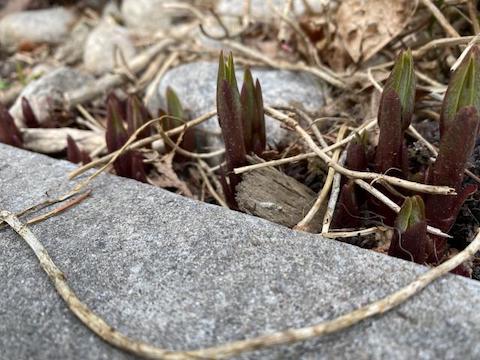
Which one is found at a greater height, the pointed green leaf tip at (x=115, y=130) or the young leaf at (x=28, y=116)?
the pointed green leaf tip at (x=115, y=130)

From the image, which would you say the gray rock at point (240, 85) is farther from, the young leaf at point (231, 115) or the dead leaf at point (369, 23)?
the young leaf at point (231, 115)

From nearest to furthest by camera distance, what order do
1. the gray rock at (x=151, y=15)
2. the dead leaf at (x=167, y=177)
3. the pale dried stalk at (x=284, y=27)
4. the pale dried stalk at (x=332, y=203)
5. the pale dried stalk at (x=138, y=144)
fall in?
the pale dried stalk at (x=332, y=203)
the pale dried stalk at (x=138, y=144)
the dead leaf at (x=167, y=177)
the pale dried stalk at (x=284, y=27)
the gray rock at (x=151, y=15)

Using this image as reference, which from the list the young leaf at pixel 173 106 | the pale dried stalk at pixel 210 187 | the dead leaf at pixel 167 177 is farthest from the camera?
the young leaf at pixel 173 106

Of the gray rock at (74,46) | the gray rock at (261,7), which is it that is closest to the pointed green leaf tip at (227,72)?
the gray rock at (261,7)

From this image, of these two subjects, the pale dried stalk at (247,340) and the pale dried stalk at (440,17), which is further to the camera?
the pale dried stalk at (440,17)

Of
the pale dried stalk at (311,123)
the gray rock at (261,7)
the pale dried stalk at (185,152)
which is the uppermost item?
the gray rock at (261,7)

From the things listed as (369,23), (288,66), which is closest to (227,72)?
(288,66)

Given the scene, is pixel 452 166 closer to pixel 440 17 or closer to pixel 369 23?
pixel 440 17
